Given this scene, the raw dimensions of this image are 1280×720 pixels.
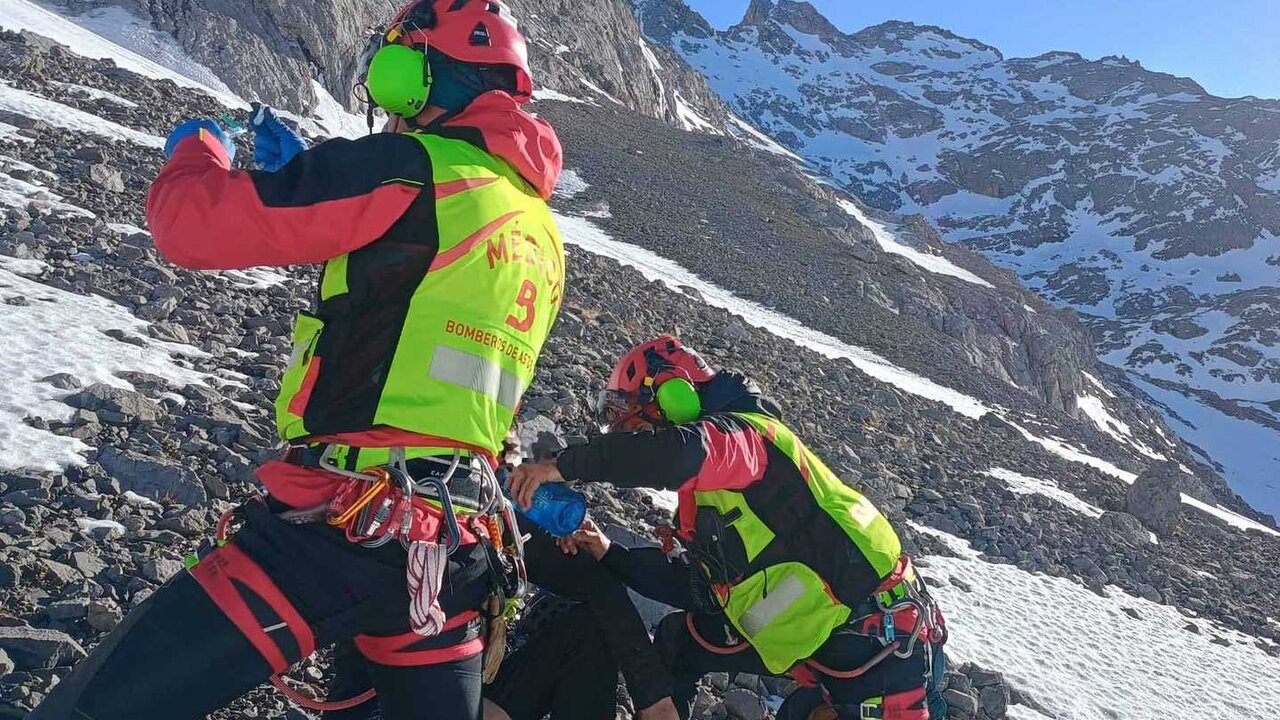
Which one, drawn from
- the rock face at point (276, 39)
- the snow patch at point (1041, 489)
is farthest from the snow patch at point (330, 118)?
the snow patch at point (1041, 489)

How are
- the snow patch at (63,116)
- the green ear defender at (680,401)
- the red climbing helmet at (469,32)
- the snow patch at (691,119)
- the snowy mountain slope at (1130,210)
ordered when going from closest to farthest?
1. the red climbing helmet at (469,32)
2. the green ear defender at (680,401)
3. the snow patch at (63,116)
4. the snow patch at (691,119)
5. the snowy mountain slope at (1130,210)

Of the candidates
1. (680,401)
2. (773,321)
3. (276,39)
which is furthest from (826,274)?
(680,401)

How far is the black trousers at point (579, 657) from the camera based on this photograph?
4195mm

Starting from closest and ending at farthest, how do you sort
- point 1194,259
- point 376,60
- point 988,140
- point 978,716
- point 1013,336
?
1. point 376,60
2. point 978,716
3. point 1013,336
4. point 1194,259
5. point 988,140

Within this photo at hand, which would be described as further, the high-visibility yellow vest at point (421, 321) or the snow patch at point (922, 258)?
the snow patch at point (922, 258)

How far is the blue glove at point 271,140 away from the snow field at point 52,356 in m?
2.74

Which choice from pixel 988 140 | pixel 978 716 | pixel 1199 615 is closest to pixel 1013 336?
pixel 1199 615

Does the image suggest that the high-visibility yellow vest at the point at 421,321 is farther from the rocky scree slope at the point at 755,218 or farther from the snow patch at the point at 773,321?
the snow patch at the point at 773,321

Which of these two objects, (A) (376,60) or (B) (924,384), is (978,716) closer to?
(A) (376,60)

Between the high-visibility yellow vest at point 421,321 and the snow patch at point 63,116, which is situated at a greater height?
the high-visibility yellow vest at point 421,321

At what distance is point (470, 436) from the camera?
7.89 feet

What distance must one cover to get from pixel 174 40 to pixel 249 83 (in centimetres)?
206

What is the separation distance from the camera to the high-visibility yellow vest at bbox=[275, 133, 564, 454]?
2262mm

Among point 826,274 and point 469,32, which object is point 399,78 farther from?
point 826,274
